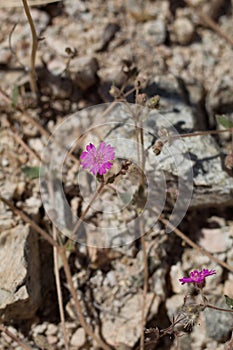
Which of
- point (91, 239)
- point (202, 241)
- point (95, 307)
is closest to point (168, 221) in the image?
point (202, 241)

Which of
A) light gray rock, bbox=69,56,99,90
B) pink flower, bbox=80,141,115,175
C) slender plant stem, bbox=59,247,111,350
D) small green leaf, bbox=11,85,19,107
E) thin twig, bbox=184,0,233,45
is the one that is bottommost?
slender plant stem, bbox=59,247,111,350

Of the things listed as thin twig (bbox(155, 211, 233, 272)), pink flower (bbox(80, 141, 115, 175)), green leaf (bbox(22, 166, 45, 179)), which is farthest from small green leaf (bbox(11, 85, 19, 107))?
thin twig (bbox(155, 211, 233, 272))

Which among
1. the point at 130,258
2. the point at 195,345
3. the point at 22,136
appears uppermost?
the point at 22,136

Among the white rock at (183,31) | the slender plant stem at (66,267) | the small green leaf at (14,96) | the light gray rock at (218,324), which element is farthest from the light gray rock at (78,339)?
the white rock at (183,31)

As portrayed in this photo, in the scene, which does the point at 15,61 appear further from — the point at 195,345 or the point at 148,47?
the point at 195,345

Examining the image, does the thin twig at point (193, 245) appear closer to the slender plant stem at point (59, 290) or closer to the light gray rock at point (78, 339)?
the slender plant stem at point (59, 290)

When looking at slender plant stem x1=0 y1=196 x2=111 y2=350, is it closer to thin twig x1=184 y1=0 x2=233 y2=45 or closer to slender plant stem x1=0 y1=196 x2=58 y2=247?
slender plant stem x1=0 y1=196 x2=58 y2=247

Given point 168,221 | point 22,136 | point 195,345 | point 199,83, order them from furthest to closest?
point 199,83, point 22,136, point 168,221, point 195,345
